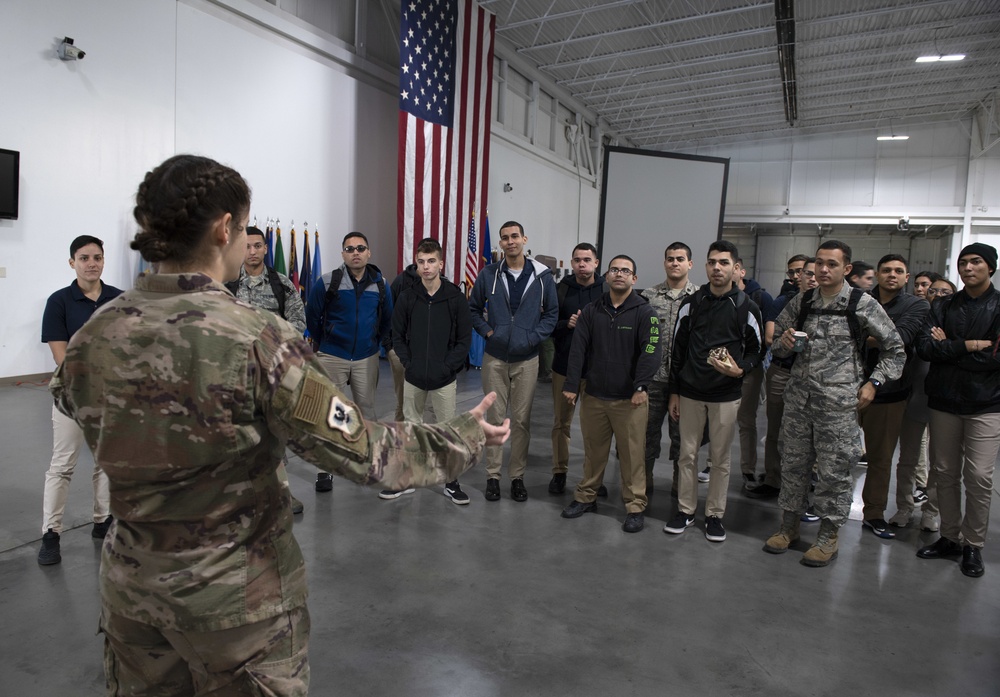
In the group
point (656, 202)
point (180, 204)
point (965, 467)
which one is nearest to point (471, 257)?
point (656, 202)

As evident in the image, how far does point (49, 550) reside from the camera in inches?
116

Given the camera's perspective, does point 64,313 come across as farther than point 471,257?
No

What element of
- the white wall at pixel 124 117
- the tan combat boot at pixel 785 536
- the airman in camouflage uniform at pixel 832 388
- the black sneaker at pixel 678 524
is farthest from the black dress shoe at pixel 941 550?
the white wall at pixel 124 117

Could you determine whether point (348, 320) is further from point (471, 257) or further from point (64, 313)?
point (471, 257)

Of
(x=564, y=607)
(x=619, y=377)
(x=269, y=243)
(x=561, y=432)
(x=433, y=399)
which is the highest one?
(x=269, y=243)

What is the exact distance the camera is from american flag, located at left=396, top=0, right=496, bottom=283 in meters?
7.98

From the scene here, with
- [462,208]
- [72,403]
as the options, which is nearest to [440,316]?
[72,403]

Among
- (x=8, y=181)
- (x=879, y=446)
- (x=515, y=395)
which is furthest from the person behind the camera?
(x=8, y=181)

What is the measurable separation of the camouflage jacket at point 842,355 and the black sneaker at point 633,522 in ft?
3.63

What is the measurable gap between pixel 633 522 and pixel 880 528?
1487mm

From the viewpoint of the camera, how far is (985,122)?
16.6m

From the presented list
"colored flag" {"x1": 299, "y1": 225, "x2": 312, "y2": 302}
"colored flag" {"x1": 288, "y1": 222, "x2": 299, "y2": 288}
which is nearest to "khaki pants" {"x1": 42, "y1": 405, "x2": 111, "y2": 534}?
"colored flag" {"x1": 288, "y1": 222, "x2": 299, "y2": 288}

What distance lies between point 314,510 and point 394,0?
7592 millimetres

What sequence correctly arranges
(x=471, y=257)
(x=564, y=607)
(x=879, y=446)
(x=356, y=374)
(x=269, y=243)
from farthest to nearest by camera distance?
1. (x=471, y=257)
2. (x=269, y=243)
3. (x=356, y=374)
4. (x=879, y=446)
5. (x=564, y=607)
